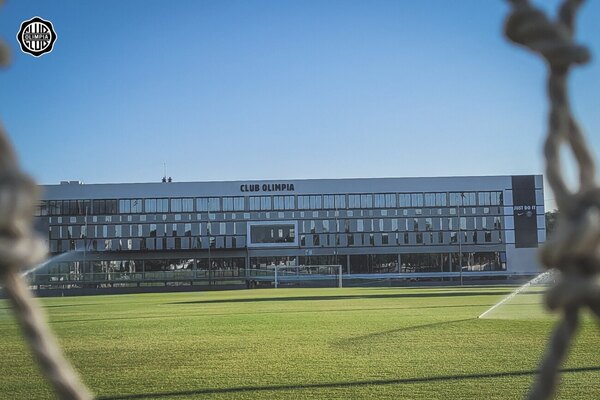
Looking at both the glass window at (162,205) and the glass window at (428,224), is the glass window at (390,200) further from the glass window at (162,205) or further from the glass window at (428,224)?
the glass window at (162,205)

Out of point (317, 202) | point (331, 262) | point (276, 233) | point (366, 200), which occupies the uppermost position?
point (366, 200)

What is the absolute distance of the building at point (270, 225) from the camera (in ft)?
211

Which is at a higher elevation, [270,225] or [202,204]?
[202,204]

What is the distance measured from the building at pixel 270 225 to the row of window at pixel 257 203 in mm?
93

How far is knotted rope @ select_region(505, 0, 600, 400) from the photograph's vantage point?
27.5 inches

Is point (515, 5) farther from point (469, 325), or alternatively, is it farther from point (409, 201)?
point (409, 201)

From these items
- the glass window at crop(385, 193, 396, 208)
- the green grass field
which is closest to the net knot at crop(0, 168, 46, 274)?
the green grass field

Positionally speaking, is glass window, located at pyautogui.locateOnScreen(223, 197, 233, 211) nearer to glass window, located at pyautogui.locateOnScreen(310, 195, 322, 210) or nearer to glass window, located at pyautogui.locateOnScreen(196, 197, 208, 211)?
glass window, located at pyautogui.locateOnScreen(196, 197, 208, 211)

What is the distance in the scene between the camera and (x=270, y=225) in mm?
64500

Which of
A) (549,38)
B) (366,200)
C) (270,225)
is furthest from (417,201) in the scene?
(549,38)

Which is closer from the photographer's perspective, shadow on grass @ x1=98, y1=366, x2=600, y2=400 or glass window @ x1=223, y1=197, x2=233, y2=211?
shadow on grass @ x1=98, y1=366, x2=600, y2=400

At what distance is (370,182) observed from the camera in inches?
2559

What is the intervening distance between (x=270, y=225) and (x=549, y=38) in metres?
63.8

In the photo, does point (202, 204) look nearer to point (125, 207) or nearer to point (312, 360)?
point (125, 207)
